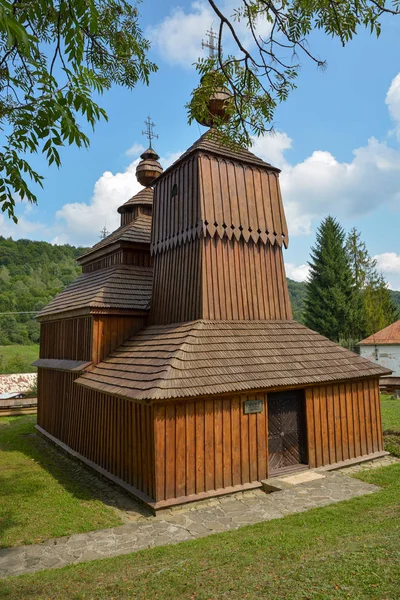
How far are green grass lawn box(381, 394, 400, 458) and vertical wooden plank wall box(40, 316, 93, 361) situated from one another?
8783mm

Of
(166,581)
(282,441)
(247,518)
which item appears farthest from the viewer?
(282,441)

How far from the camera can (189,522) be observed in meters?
7.57

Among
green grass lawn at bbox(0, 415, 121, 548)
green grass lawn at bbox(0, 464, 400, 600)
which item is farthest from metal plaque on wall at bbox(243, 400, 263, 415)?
green grass lawn at bbox(0, 415, 121, 548)

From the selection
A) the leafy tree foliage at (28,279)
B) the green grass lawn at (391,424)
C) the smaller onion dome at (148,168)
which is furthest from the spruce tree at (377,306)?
the leafy tree foliage at (28,279)

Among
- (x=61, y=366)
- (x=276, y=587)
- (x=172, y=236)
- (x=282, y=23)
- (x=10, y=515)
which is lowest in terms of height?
(x=10, y=515)

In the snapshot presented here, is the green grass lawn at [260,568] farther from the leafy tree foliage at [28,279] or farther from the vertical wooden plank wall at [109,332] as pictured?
the leafy tree foliage at [28,279]

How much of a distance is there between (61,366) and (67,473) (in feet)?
11.4

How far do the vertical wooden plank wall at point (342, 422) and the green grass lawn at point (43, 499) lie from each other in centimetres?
507

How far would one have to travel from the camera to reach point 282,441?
10.1 meters

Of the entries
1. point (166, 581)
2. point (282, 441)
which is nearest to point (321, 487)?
point (282, 441)

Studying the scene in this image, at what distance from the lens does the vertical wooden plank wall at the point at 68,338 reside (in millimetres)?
12289

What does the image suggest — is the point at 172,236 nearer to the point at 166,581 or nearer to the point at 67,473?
the point at 67,473

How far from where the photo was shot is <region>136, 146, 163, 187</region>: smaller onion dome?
1853cm

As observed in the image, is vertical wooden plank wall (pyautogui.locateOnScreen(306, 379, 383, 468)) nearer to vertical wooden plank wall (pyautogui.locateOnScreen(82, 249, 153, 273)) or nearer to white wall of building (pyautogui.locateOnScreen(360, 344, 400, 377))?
vertical wooden plank wall (pyautogui.locateOnScreen(82, 249, 153, 273))
